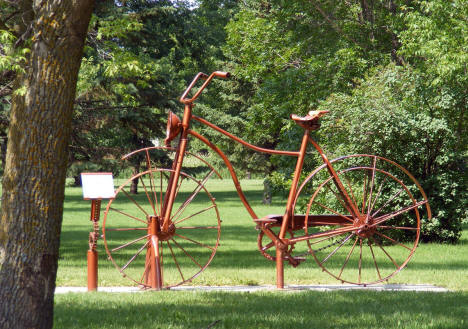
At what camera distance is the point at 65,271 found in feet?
35.4

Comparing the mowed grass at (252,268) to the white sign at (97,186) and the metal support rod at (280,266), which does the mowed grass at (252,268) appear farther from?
the white sign at (97,186)

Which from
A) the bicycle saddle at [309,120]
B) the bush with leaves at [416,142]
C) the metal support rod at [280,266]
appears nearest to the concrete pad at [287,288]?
the metal support rod at [280,266]

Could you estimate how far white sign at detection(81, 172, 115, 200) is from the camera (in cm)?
832

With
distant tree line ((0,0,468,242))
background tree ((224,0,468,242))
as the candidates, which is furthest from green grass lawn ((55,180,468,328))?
background tree ((224,0,468,242))

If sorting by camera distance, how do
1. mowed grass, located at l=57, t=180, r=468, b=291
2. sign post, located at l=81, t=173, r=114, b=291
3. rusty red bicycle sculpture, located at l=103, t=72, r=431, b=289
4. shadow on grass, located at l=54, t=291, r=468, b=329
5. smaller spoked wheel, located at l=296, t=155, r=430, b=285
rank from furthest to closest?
1. smaller spoked wheel, located at l=296, t=155, r=430, b=285
2. mowed grass, located at l=57, t=180, r=468, b=291
3. rusty red bicycle sculpture, located at l=103, t=72, r=431, b=289
4. sign post, located at l=81, t=173, r=114, b=291
5. shadow on grass, located at l=54, t=291, r=468, b=329

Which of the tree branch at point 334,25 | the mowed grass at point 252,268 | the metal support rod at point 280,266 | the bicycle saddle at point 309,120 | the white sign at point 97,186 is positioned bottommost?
the mowed grass at point 252,268

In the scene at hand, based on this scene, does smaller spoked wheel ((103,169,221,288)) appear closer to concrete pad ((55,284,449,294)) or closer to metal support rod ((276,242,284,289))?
concrete pad ((55,284,449,294))

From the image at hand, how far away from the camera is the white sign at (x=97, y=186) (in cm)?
832

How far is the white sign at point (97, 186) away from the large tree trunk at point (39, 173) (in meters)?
3.43

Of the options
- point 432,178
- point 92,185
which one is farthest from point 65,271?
point 432,178

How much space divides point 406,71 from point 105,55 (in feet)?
22.6

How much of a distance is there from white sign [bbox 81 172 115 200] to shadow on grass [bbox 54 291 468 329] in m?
1.09

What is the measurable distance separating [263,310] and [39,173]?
2857 mm

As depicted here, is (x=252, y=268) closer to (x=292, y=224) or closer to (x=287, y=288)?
(x=287, y=288)
